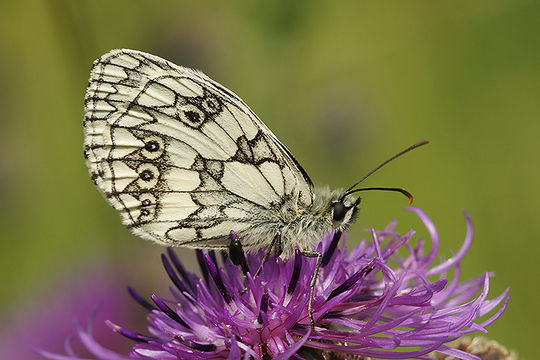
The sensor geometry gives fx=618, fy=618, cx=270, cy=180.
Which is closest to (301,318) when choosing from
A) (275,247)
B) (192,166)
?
(275,247)

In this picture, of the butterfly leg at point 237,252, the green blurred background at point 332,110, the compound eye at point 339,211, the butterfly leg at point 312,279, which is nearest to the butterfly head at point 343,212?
the compound eye at point 339,211

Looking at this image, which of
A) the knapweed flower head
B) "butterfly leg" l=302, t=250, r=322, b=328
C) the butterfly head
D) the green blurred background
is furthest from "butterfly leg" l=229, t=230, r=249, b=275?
the green blurred background

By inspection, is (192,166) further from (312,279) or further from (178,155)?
(312,279)

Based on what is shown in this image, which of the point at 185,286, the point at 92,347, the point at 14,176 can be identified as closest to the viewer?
the point at 92,347

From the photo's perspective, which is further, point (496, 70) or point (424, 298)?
point (496, 70)

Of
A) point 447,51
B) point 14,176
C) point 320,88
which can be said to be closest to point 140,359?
point 14,176

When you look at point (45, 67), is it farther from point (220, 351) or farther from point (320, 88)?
point (220, 351)
